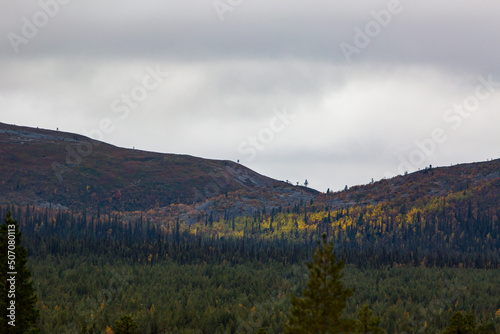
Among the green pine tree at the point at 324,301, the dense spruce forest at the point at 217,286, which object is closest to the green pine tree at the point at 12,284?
the green pine tree at the point at 324,301

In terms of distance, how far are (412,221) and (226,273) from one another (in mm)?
114136

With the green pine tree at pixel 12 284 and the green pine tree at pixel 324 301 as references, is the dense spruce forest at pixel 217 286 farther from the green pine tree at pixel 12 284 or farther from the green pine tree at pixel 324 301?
the green pine tree at pixel 324 301

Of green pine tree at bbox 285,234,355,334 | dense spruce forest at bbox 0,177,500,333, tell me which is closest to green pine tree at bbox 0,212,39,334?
green pine tree at bbox 285,234,355,334

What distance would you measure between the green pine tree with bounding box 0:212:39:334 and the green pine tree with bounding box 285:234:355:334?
14.2 metres

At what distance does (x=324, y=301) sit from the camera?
2016 centimetres

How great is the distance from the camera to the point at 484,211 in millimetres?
193625

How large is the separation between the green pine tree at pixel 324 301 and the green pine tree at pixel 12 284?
1424 centimetres

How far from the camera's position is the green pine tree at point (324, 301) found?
19969mm

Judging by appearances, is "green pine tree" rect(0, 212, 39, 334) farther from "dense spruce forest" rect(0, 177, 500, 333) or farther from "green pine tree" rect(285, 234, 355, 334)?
"dense spruce forest" rect(0, 177, 500, 333)

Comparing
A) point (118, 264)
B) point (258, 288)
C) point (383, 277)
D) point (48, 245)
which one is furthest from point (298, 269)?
point (48, 245)

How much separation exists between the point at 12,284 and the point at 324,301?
1573 cm

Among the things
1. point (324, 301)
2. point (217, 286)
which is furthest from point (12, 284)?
point (217, 286)

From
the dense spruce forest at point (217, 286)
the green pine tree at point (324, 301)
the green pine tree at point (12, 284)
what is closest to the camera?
the green pine tree at point (324, 301)

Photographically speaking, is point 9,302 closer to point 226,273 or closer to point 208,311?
point 208,311
